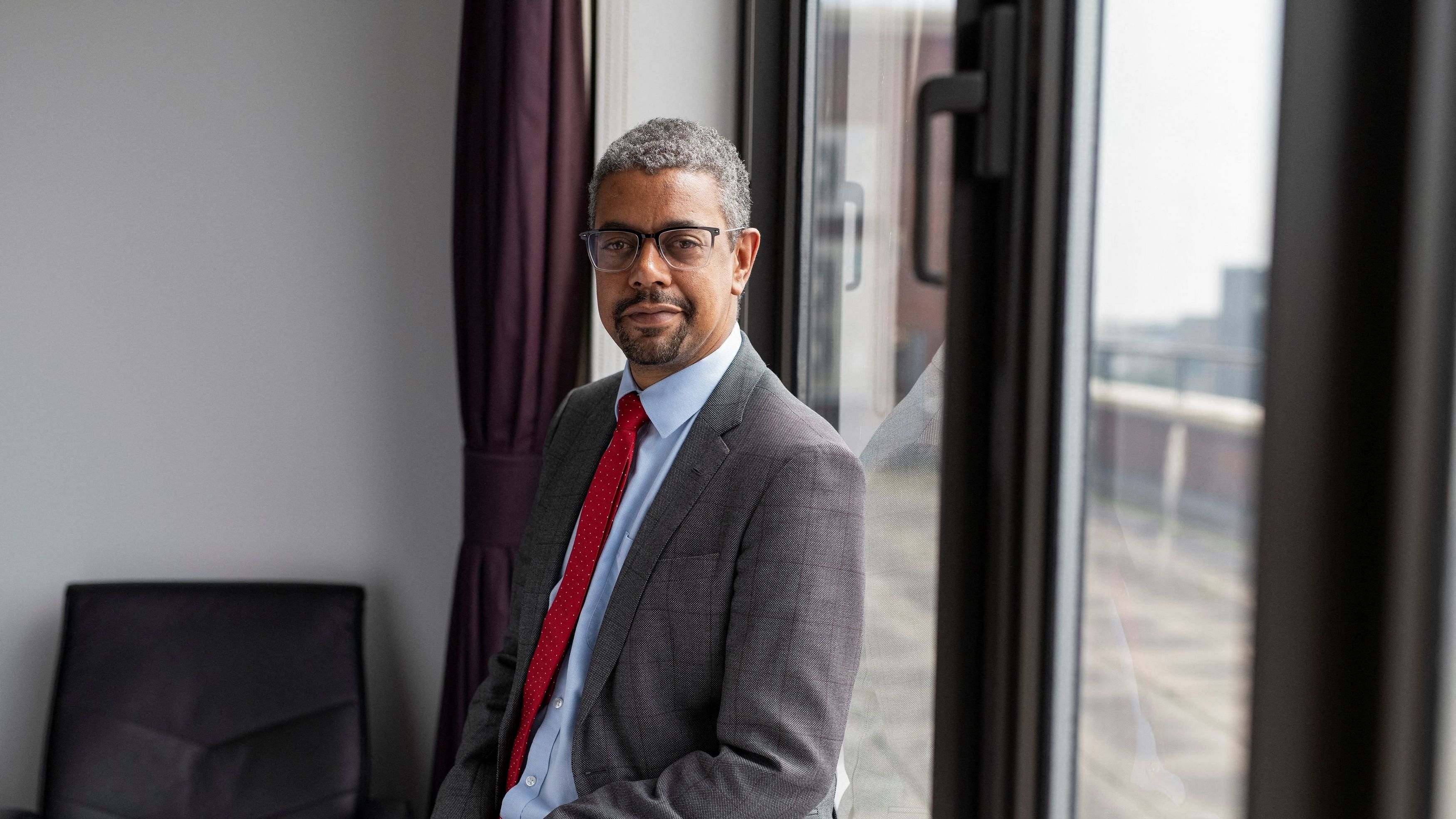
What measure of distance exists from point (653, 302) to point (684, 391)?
0.38 ft

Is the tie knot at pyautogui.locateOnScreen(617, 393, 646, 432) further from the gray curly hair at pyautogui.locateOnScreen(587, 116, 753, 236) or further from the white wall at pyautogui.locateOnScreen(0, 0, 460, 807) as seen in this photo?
the white wall at pyautogui.locateOnScreen(0, 0, 460, 807)

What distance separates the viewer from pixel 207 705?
223 centimetres

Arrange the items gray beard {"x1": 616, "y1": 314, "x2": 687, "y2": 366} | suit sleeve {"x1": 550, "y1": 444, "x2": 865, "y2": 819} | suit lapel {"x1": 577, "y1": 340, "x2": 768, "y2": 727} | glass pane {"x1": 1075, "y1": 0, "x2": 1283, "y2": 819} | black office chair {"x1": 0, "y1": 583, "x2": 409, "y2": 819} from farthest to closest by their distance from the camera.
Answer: black office chair {"x1": 0, "y1": 583, "x2": 409, "y2": 819}, gray beard {"x1": 616, "y1": 314, "x2": 687, "y2": 366}, suit lapel {"x1": 577, "y1": 340, "x2": 768, "y2": 727}, suit sleeve {"x1": 550, "y1": 444, "x2": 865, "y2": 819}, glass pane {"x1": 1075, "y1": 0, "x2": 1283, "y2": 819}

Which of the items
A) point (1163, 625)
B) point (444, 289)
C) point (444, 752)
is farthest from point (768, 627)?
point (444, 289)

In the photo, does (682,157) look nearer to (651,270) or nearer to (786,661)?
(651,270)

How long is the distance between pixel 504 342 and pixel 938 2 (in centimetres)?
121

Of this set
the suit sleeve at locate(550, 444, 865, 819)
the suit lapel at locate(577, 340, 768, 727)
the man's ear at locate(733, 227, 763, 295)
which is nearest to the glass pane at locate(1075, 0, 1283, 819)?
the suit sleeve at locate(550, 444, 865, 819)

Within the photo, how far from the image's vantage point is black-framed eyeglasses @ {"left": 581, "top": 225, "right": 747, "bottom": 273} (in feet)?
4.29

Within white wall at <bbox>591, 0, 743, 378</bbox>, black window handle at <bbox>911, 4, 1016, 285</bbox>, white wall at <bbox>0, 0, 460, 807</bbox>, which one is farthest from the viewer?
white wall at <bbox>0, 0, 460, 807</bbox>

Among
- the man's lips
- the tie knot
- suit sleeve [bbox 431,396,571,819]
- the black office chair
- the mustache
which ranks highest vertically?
the mustache

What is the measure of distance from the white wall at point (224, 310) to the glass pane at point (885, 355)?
1153 millimetres

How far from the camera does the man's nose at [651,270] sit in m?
1.30

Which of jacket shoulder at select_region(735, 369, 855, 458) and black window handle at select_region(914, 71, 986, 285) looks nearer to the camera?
black window handle at select_region(914, 71, 986, 285)

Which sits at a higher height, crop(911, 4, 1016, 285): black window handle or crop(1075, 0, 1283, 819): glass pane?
crop(911, 4, 1016, 285): black window handle
